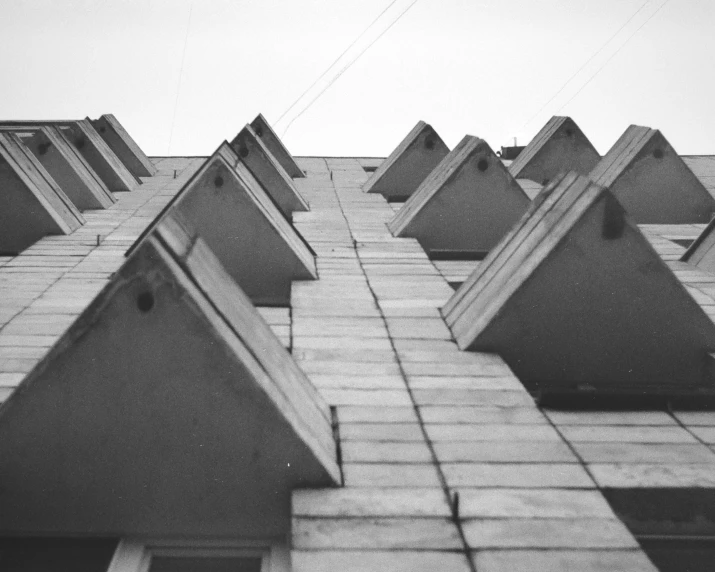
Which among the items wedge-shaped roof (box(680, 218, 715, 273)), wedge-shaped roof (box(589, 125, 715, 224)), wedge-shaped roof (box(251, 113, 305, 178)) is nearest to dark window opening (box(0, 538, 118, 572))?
wedge-shaped roof (box(680, 218, 715, 273))

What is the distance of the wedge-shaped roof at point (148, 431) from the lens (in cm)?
479

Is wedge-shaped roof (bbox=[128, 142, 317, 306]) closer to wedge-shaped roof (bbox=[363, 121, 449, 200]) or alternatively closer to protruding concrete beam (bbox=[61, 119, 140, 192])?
wedge-shaped roof (bbox=[363, 121, 449, 200])

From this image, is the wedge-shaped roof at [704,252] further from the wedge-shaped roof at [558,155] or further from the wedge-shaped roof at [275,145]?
the wedge-shaped roof at [275,145]

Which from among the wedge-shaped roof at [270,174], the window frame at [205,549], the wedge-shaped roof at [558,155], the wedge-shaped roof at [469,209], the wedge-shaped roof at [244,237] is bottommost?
the window frame at [205,549]

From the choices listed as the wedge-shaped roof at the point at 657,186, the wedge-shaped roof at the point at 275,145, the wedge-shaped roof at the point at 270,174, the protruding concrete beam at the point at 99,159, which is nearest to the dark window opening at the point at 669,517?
the wedge-shaped roof at the point at 657,186

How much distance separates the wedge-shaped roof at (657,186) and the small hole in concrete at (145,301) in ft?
37.7

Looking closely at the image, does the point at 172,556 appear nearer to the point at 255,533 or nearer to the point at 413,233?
the point at 255,533

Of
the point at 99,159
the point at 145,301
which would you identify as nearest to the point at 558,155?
the point at 99,159

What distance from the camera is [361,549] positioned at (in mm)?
4336

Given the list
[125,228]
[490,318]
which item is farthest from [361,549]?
[125,228]

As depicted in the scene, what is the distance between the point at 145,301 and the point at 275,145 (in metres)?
16.4

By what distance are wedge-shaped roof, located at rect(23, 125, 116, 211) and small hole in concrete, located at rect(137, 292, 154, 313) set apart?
449 inches

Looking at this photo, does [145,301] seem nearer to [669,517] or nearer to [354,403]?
[354,403]

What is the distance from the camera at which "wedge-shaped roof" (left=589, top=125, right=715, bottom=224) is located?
1509 centimetres
